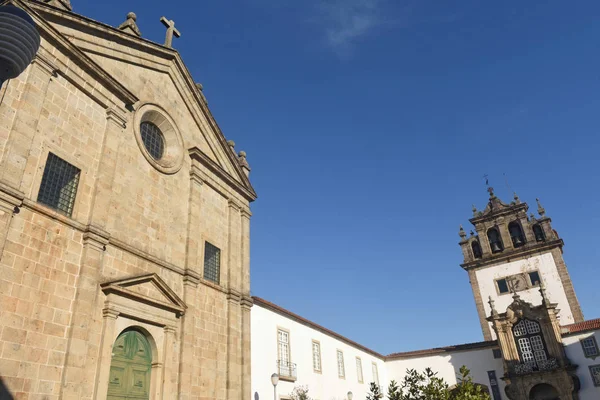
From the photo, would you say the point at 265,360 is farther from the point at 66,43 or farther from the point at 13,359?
the point at 66,43

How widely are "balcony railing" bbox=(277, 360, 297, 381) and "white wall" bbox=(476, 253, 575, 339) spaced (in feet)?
73.4

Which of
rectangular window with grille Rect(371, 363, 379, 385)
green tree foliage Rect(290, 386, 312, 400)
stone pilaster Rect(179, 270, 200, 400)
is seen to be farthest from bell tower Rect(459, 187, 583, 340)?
stone pilaster Rect(179, 270, 200, 400)

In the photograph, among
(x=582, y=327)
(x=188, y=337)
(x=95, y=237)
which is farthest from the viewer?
(x=582, y=327)

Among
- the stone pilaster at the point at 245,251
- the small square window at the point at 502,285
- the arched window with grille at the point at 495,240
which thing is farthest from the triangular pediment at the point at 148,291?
the arched window with grille at the point at 495,240

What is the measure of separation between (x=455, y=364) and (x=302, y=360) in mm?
17335

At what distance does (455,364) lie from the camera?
33.6 meters

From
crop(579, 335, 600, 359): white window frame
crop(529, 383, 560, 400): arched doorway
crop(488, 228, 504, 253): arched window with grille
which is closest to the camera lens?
crop(579, 335, 600, 359): white window frame

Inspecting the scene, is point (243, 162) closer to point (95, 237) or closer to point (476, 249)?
point (95, 237)

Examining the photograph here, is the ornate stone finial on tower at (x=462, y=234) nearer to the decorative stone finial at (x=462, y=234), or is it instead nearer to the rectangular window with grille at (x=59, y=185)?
the decorative stone finial at (x=462, y=234)

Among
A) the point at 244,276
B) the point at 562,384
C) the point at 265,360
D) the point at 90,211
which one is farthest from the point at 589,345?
the point at 90,211

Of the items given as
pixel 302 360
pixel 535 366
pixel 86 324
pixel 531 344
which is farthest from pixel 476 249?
pixel 86 324

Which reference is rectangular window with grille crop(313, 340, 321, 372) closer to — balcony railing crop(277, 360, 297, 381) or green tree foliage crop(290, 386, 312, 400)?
green tree foliage crop(290, 386, 312, 400)

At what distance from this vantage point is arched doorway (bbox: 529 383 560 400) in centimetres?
3042

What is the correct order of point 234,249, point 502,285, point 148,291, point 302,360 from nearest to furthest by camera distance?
point 148,291 → point 234,249 → point 302,360 → point 502,285
